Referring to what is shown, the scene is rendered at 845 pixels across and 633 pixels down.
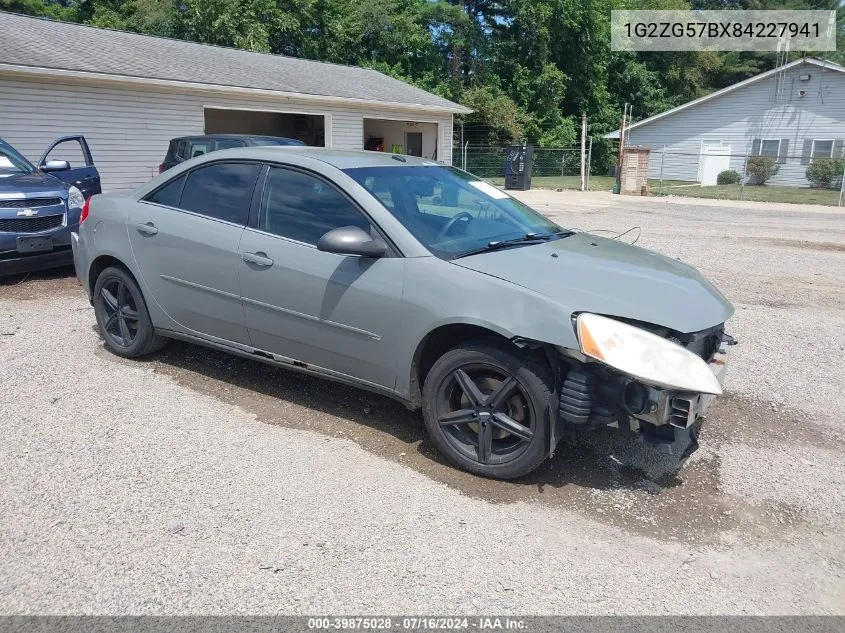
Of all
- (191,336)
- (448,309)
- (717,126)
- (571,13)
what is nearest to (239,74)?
(191,336)

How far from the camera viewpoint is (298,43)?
37656mm

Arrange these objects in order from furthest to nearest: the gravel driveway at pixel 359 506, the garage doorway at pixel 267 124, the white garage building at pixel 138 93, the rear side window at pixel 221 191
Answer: the garage doorway at pixel 267 124 → the white garage building at pixel 138 93 → the rear side window at pixel 221 191 → the gravel driveway at pixel 359 506

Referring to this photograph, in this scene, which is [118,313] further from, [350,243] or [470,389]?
[470,389]

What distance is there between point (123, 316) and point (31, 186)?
3790 millimetres

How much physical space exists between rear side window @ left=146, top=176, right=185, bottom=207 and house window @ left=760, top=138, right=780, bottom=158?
118 feet

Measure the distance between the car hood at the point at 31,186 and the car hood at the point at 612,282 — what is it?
20.4 ft

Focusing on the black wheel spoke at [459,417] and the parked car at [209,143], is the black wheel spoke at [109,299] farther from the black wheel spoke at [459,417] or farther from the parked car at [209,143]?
the parked car at [209,143]

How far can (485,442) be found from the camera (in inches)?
141

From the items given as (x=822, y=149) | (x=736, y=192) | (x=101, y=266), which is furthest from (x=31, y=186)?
(x=822, y=149)

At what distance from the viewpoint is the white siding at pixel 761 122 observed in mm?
32697

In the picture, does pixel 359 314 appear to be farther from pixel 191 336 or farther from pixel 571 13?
pixel 571 13

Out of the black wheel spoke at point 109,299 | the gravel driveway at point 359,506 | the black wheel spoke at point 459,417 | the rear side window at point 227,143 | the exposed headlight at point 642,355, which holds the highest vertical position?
the rear side window at point 227,143

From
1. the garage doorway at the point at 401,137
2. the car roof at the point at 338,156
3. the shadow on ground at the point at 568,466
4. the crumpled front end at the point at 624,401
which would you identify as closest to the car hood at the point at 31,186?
the shadow on ground at the point at 568,466

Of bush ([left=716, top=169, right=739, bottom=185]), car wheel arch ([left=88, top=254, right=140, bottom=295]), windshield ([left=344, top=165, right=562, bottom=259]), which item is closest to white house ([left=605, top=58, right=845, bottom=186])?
bush ([left=716, top=169, right=739, bottom=185])
